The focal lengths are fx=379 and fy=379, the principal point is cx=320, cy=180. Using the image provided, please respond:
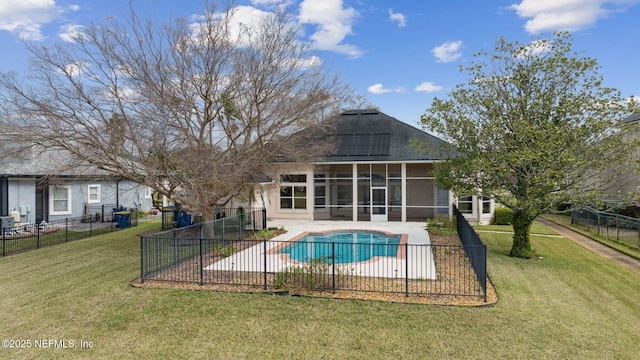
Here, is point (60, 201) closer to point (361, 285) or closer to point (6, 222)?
point (6, 222)

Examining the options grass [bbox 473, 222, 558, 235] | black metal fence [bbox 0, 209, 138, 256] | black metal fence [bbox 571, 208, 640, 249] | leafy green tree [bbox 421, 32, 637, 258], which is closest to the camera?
leafy green tree [bbox 421, 32, 637, 258]

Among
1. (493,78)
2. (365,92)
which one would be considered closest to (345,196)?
(493,78)

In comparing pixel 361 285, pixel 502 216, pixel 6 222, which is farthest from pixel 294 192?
pixel 361 285

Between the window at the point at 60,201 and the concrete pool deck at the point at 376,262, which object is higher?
the window at the point at 60,201

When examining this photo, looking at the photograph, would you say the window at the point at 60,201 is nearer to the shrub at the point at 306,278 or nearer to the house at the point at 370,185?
the house at the point at 370,185

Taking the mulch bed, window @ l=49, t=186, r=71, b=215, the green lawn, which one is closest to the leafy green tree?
the green lawn

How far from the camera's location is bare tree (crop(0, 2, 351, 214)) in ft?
38.1

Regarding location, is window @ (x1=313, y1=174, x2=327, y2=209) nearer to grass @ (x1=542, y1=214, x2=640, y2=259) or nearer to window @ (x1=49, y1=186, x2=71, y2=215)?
grass @ (x1=542, y1=214, x2=640, y2=259)

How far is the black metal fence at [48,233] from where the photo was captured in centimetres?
1413

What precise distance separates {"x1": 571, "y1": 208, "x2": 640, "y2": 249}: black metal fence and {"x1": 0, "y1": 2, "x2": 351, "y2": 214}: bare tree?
11.1 meters

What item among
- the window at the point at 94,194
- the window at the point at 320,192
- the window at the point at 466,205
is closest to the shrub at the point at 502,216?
the window at the point at 466,205

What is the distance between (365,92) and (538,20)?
1060 inches

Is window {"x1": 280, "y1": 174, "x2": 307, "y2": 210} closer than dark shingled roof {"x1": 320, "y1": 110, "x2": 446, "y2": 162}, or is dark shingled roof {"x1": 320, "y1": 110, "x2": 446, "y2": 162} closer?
dark shingled roof {"x1": 320, "y1": 110, "x2": 446, "y2": 162}

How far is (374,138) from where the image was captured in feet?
75.4
